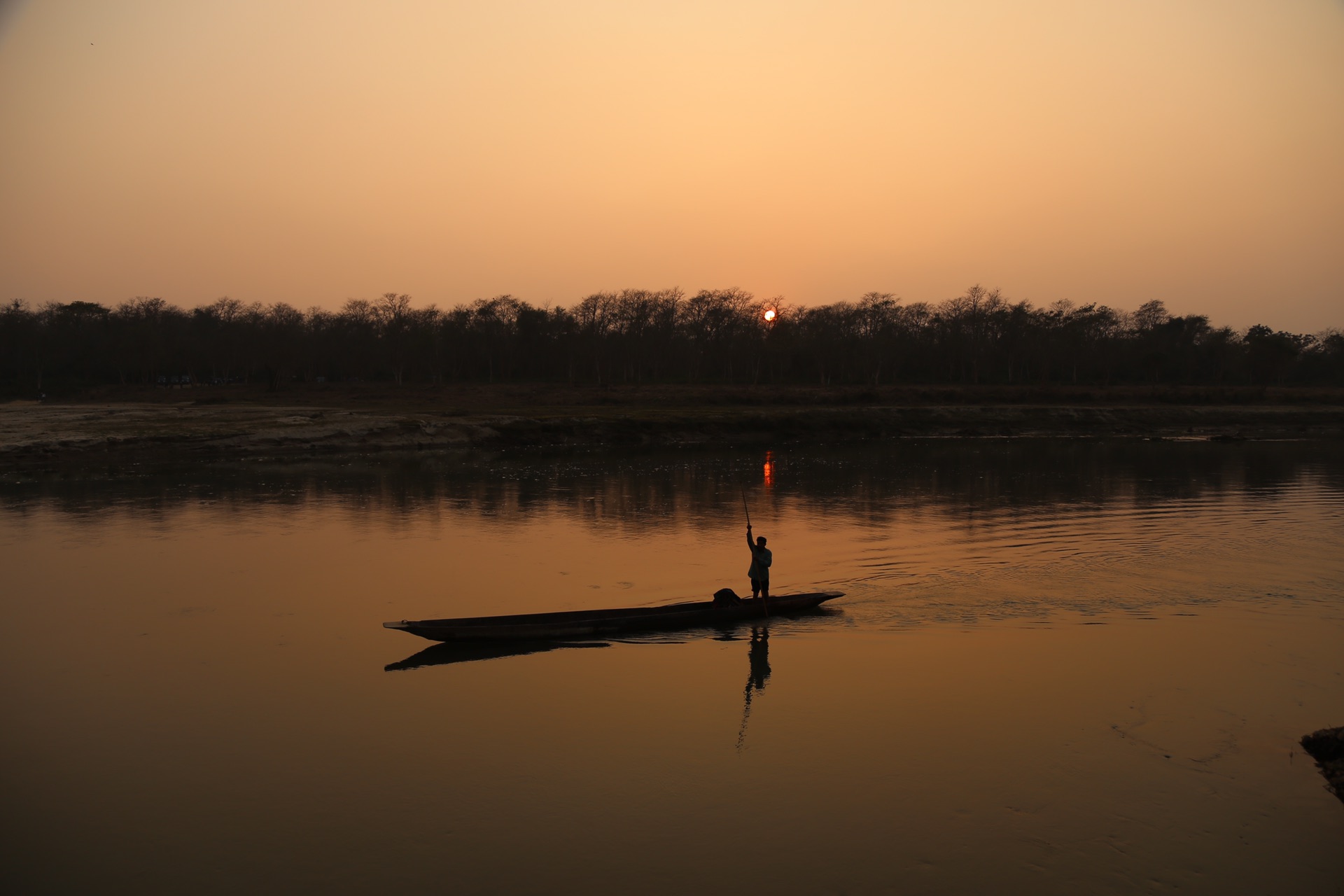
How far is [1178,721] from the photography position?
13.0m

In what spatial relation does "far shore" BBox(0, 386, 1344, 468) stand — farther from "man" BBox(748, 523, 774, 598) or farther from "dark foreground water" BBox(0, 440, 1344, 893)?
"man" BBox(748, 523, 774, 598)

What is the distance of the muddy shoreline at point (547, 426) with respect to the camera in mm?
51969

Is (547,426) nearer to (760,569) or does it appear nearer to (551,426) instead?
(551,426)

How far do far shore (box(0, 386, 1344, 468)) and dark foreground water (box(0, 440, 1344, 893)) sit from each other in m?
25.5

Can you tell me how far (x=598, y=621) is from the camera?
16.7 metres

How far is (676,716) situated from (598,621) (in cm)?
351

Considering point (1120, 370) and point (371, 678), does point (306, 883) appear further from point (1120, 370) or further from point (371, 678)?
point (1120, 370)

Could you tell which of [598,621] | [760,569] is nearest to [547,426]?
[760,569]

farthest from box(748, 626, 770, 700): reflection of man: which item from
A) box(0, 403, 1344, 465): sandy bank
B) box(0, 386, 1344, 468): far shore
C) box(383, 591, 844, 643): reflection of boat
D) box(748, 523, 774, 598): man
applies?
box(0, 403, 1344, 465): sandy bank

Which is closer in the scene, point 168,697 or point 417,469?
point 168,697

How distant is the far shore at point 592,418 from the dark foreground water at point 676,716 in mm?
25485

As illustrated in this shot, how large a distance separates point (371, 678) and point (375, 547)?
11864 millimetres

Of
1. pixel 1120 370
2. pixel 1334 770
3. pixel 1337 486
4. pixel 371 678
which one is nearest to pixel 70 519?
pixel 371 678

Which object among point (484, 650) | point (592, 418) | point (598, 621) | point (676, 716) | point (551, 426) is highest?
point (592, 418)
